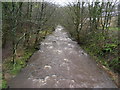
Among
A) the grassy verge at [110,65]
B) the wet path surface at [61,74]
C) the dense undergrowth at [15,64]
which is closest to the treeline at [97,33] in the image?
the grassy verge at [110,65]

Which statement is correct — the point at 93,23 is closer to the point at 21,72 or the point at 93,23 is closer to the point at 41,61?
the point at 41,61

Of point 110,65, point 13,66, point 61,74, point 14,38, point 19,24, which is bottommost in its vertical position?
point 61,74

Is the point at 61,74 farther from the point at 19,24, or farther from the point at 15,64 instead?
the point at 19,24

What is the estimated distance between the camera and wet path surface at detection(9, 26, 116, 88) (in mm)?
11320

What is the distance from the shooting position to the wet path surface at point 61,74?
1132cm

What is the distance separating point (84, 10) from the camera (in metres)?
23.4

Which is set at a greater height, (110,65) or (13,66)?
(13,66)

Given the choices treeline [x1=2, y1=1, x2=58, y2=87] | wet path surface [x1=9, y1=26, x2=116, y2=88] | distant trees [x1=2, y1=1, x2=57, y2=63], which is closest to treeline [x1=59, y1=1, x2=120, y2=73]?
wet path surface [x1=9, y1=26, x2=116, y2=88]

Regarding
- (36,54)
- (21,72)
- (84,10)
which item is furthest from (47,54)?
(84,10)

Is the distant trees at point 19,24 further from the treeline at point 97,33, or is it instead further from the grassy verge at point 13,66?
the treeline at point 97,33

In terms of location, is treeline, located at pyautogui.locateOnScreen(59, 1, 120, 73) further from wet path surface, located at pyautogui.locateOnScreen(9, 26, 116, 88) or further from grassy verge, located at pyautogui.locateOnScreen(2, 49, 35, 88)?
grassy verge, located at pyautogui.locateOnScreen(2, 49, 35, 88)

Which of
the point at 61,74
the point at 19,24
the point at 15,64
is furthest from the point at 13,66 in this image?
the point at 19,24

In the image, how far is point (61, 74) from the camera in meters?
12.9

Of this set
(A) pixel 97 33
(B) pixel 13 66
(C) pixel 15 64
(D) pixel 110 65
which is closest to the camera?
(B) pixel 13 66
